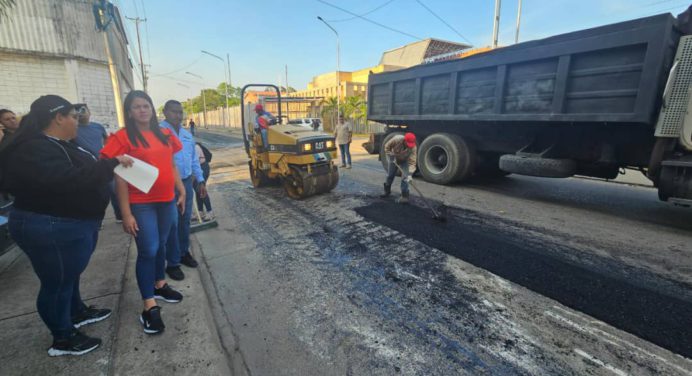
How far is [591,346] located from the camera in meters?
2.20

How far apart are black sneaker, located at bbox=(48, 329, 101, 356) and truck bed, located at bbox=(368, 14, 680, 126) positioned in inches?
246

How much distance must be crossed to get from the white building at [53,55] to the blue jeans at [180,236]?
10.8 metres

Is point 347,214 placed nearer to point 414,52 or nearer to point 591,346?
point 591,346

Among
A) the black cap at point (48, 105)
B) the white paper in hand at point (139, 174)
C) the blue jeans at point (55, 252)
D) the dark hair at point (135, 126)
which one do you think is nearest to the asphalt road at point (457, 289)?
the blue jeans at point (55, 252)

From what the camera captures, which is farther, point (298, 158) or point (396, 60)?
point (396, 60)

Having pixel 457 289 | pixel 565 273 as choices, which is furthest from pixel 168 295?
pixel 565 273

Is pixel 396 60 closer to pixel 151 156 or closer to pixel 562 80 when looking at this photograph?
pixel 562 80

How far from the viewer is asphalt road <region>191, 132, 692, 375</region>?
2.13 meters

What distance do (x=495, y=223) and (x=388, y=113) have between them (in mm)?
4334

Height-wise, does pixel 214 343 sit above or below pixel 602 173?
below

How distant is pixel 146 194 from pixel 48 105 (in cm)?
76

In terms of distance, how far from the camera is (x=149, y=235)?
7.67 feet

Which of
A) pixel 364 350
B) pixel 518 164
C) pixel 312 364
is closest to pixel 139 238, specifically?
pixel 312 364

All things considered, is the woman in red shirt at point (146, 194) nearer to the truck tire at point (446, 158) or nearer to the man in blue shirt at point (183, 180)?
the man in blue shirt at point (183, 180)
